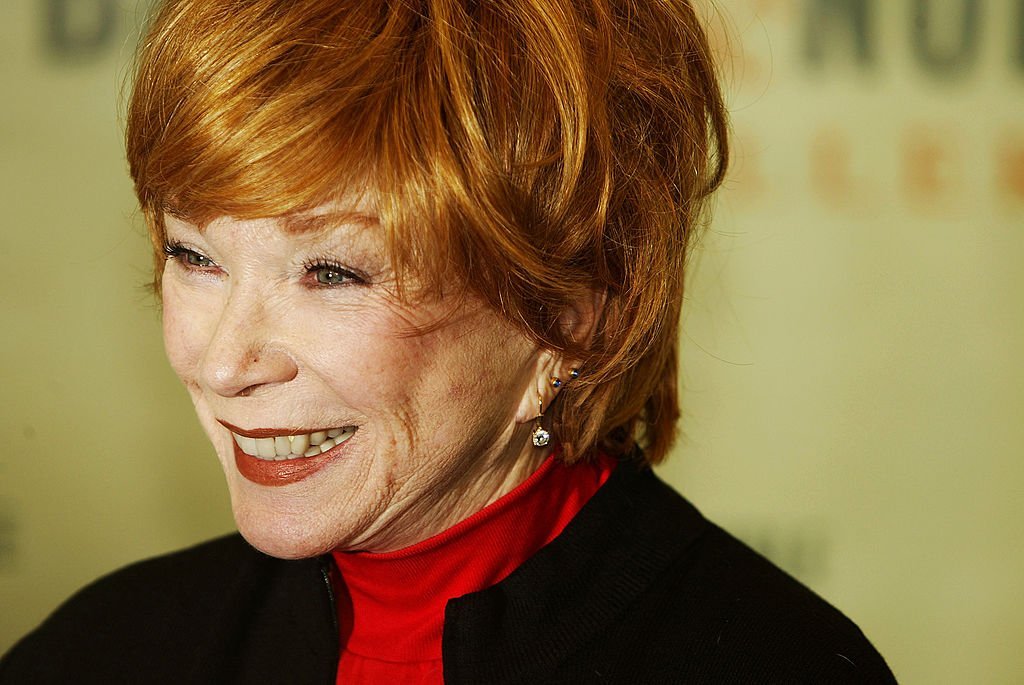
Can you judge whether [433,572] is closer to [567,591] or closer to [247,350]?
[567,591]

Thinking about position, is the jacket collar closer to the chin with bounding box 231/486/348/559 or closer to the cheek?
the chin with bounding box 231/486/348/559

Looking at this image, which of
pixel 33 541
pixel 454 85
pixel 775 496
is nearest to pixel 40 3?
pixel 33 541

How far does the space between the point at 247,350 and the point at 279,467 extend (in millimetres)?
151

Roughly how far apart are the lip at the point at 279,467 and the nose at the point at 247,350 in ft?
0.25

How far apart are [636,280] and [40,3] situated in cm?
132

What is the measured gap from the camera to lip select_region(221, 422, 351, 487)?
110 cm

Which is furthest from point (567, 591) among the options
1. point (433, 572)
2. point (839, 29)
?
point (839, 29)

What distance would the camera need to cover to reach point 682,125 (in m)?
1.19

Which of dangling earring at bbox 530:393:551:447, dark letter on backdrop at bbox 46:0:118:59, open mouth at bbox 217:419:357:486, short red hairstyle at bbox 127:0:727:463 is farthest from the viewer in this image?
dark letter on backdrop at bbox 46:0:118:59

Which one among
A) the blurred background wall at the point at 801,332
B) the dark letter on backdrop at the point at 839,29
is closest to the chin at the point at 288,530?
the blurred background wall at the point at 801,332

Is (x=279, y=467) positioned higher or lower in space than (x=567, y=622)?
higher

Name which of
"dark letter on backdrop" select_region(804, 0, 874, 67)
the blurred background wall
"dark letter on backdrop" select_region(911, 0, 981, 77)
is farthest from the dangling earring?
"dark letter on backdrop" select_region(911, 0, 981, 77)

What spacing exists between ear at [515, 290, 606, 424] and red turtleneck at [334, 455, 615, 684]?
90mm

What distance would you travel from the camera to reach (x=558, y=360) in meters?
1.18
